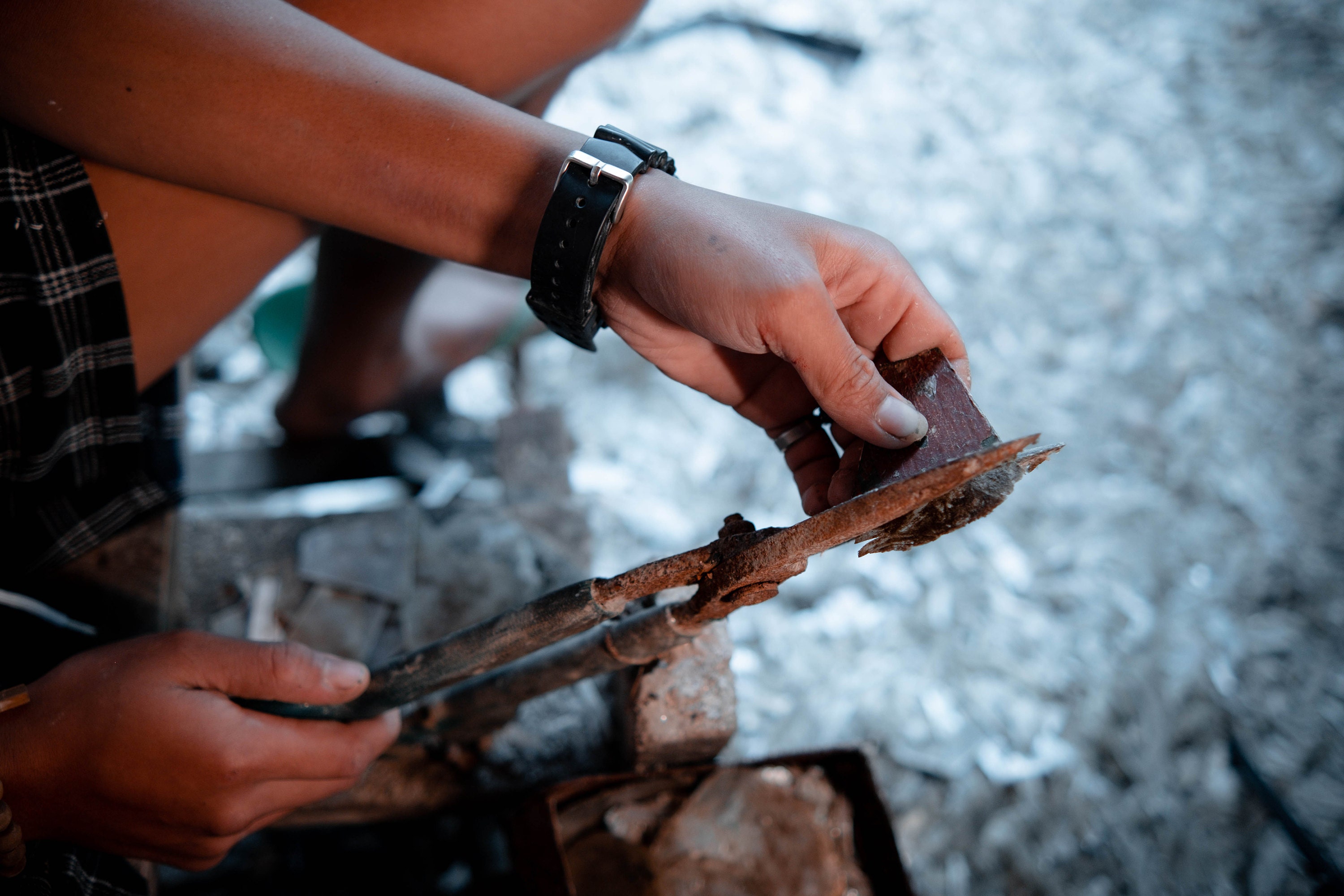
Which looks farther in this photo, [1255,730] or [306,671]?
[1255,730]

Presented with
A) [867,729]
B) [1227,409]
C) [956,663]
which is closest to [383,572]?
[867,729]

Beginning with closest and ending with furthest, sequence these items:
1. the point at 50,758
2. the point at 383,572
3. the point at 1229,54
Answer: the point at 50,758 < the point at 383,572 < the point at 1229,54

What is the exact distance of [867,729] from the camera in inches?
82.5

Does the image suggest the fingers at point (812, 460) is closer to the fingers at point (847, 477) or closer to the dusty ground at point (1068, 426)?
the fingers at point (847, 477)

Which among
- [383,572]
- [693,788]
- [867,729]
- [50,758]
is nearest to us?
[50,758]

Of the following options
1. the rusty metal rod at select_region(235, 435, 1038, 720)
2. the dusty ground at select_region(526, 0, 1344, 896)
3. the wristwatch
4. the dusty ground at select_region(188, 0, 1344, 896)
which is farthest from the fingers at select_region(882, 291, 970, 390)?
the dusty ground at select_region(526, 0, 1344, 896)

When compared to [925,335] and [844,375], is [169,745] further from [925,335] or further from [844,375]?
[925,335]

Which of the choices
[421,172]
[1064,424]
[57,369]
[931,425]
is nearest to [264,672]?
[57,369]

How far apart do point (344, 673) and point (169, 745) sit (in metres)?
0.21

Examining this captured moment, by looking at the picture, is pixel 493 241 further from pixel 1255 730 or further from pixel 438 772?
pixel 1255 730

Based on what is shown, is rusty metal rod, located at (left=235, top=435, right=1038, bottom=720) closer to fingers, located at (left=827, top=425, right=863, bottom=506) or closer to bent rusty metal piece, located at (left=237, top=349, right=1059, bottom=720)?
bent rusty metal piece, located at (left=237, top=349, right=1059, bottom=720)

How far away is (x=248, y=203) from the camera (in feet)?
4.22

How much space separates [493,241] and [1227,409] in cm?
248

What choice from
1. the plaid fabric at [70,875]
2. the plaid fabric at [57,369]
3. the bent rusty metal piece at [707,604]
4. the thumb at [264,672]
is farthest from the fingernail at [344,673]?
the plaid fabric at [57,369]
